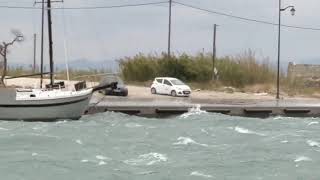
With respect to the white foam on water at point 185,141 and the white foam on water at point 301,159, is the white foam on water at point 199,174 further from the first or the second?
the white foam on water at point 185,141

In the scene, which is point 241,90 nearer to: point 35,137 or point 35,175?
point 35,137

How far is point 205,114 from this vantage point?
152 ft

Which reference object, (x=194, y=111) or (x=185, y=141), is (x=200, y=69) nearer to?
(x=194, y=111)

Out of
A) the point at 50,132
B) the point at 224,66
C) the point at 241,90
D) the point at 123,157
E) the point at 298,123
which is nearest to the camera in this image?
the point at 123,157

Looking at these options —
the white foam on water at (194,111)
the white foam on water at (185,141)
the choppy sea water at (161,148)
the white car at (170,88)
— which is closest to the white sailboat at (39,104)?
the choppy sea water at (161,148)

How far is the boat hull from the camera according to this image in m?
44.4

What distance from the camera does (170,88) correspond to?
63594 mm

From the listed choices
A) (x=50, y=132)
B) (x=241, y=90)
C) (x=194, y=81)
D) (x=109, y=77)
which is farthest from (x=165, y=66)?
(x=50, y=132)

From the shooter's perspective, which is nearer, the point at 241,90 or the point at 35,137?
the point at 35,137

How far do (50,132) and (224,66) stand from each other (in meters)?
42.6

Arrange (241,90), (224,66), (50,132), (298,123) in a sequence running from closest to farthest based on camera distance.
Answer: (50,132) → (298,123) → (241,90) → (224,66)

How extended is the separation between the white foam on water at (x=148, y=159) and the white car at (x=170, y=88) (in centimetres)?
3466

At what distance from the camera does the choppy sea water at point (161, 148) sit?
23.7 metres

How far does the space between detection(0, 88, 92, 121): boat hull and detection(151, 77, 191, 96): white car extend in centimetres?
1893
